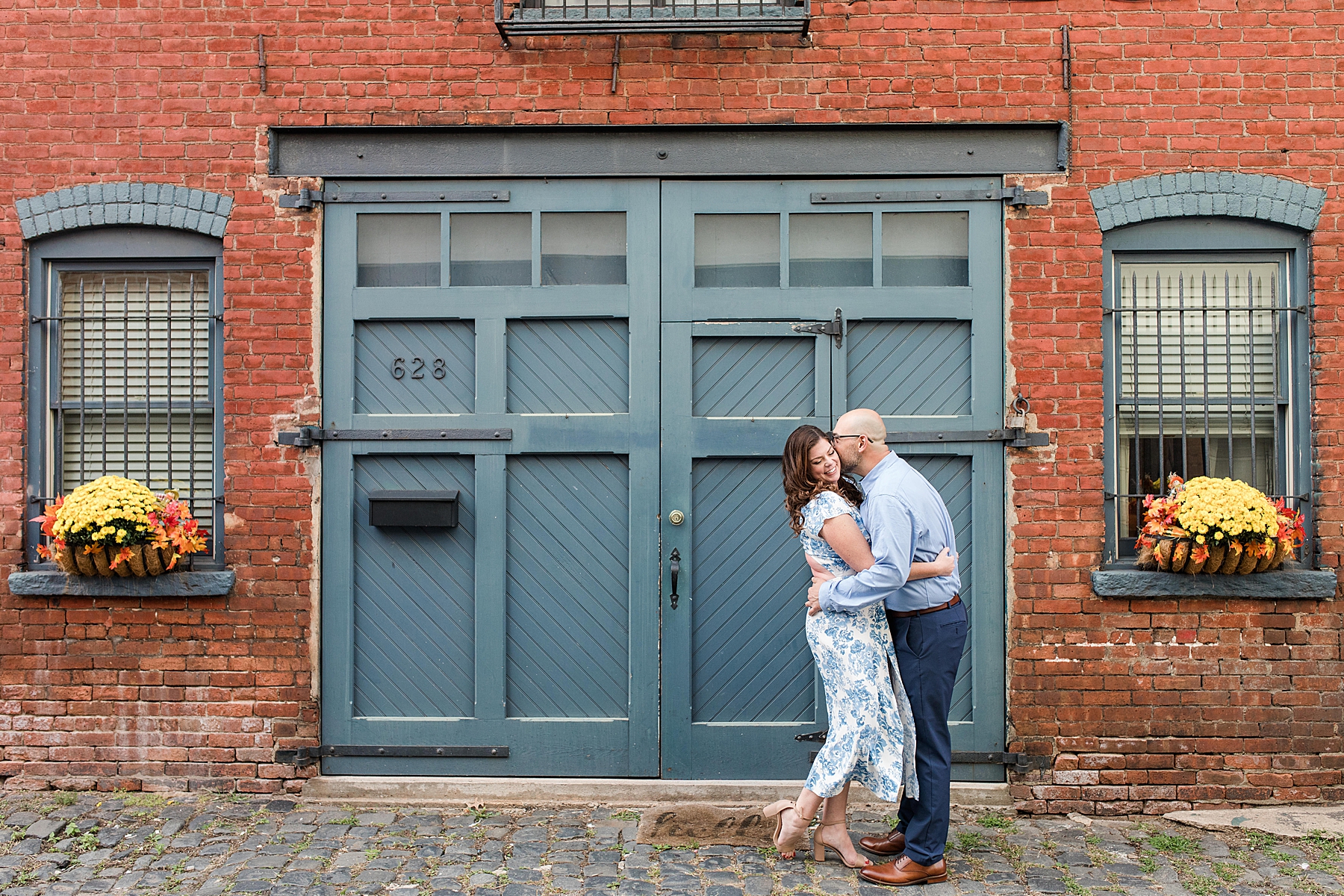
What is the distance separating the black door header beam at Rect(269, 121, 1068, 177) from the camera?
16.9 feet

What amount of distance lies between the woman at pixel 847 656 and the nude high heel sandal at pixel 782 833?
0.15 feet

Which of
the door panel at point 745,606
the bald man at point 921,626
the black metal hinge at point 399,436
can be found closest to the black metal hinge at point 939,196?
the door panel at point 745,606

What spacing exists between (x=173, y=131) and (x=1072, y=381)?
4.87 meters

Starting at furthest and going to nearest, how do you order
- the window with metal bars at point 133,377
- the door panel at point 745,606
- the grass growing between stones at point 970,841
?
the window with metal bars at point 133,377, the door panel at point 745,606, the grass growing between stones at point 970,841

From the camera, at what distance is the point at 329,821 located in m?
4.80

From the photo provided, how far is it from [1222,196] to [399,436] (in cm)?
441

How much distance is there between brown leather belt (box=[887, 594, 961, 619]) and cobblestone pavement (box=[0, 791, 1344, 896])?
3.65 ft

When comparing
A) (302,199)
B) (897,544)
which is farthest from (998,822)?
(302,199)

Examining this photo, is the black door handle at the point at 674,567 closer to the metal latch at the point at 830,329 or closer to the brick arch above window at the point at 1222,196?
the metal latch at the point at 830,329

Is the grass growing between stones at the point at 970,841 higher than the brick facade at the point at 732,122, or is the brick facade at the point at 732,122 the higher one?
the brick facade at the point at 732,122

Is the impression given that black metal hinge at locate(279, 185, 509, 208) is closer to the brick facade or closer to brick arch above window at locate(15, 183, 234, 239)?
the brick facade

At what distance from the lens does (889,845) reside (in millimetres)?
4297

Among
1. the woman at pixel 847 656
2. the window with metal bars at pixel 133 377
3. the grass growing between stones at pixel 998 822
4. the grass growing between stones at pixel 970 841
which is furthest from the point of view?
the window with metal bars at pixel 133 377

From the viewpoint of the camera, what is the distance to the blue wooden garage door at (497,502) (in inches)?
203
